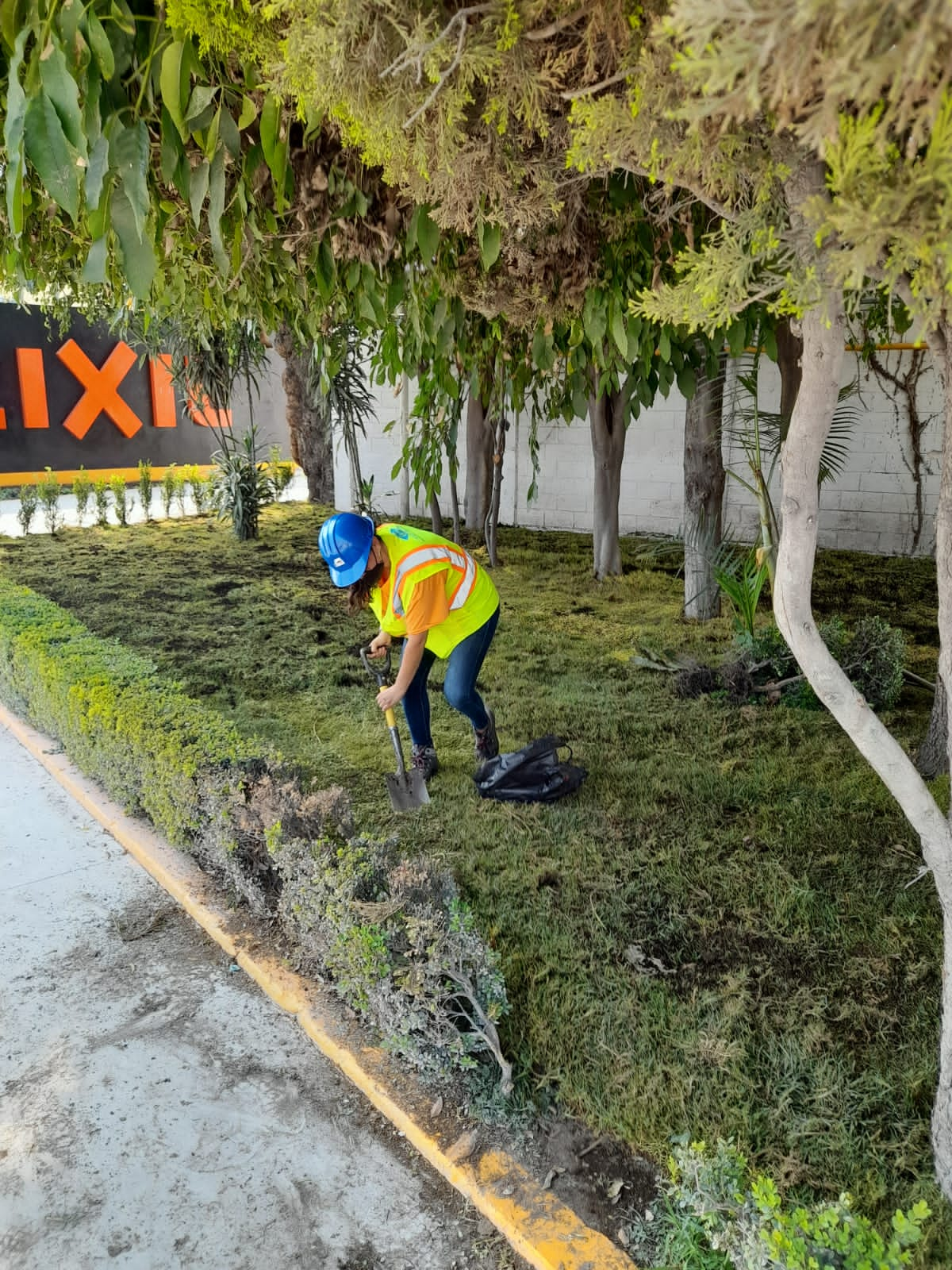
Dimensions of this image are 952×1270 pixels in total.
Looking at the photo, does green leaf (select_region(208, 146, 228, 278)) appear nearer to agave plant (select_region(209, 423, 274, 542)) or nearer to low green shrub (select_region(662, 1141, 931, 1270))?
low green shrub (select_region(662, 1141, 931, 1270))

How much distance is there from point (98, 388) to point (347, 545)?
50.0ft

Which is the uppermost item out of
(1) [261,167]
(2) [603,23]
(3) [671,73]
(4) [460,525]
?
(1) [261,167]

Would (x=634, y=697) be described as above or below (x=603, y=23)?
below

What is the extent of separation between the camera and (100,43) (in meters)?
1.60

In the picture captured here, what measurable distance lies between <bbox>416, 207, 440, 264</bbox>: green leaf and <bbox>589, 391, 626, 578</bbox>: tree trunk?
18.4 ft

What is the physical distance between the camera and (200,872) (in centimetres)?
366

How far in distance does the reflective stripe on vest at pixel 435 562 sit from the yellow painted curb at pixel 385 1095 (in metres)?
1.35

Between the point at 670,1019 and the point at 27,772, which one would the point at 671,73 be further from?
the point at 27,772

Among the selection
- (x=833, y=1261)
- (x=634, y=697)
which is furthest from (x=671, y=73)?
(x=634, y=697)

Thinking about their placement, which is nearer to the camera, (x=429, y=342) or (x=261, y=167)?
(x=261, y=167)

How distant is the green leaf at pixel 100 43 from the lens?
5.22ft

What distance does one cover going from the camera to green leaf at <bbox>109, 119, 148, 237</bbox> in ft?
5.62

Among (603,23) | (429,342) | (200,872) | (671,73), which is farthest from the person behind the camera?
(429,342)

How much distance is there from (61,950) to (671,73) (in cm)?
327
